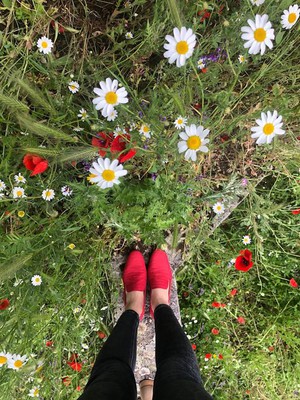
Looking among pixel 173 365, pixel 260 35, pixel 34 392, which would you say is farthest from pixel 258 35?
pixel 34 392

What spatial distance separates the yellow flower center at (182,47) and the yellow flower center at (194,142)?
23 centimetres

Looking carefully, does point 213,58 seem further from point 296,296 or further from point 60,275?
point 296,296

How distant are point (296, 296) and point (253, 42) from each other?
142 cm

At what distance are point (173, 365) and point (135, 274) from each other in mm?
555

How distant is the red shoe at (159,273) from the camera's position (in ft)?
5.98

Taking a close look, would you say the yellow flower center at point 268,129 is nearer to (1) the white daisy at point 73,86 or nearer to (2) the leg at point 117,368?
(1) the white daisy at point 73,86

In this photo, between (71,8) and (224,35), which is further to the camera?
(71,8)

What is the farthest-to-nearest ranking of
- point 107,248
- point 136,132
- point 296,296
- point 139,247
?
point 296,296, point 139,247, point 107,248, point 136,132

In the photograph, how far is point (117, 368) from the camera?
1312mm

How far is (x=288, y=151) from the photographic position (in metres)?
1.63

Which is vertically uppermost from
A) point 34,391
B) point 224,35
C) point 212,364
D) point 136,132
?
point 224,35

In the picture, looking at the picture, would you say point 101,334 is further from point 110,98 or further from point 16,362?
point 110,98

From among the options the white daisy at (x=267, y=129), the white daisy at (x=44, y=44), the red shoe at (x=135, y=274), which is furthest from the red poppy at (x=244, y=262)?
the white daisy at (x=44, y=44)

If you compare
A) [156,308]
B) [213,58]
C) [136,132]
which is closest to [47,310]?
[156,308]
